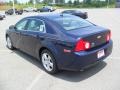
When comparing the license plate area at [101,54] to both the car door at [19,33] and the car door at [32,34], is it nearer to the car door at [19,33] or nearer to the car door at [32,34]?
the car door at [32,34]

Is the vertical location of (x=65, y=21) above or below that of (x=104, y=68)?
above

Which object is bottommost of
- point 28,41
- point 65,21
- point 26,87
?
point 26,87

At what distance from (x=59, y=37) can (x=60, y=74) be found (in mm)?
1051

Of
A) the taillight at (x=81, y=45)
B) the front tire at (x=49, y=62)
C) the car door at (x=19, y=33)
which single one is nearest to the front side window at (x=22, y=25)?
the car door at (x=19, y=33)

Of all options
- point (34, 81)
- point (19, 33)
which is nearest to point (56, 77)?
point (34, 81)

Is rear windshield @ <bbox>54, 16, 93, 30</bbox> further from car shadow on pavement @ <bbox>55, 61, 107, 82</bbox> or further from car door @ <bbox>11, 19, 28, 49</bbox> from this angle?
car door @ <bbox>11, 19, 28, 49</bbox>

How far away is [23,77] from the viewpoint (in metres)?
5.46

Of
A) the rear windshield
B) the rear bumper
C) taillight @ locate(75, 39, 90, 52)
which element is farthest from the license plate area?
the rear windshield

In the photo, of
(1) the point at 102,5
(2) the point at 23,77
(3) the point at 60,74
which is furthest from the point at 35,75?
(1) the point at 102,5

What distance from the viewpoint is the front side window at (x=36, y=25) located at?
580cm

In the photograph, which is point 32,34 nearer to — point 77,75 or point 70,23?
point 70,23

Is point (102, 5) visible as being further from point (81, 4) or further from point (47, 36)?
point (47, 36)

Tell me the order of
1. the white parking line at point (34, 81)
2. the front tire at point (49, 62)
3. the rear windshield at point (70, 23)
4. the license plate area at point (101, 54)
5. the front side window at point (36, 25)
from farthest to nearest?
the front side window at point (36, 25), the rear windshield at point (70, 23), the front tire at point (49, 62), the license plate area at point (101, 54), the white parking line at point (34, 81)

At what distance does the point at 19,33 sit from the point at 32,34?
1.02 meters
